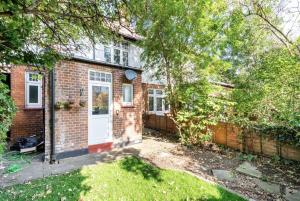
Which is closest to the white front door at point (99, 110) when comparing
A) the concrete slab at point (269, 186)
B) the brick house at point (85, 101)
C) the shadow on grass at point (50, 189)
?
the brick house at point (85, 101)

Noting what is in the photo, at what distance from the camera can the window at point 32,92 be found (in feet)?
29.3

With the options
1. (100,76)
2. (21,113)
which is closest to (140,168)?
(100,76)

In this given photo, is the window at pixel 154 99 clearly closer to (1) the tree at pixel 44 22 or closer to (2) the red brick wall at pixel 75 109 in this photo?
(2) the red brick wall at pixel 75 109

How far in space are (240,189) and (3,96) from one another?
5.46 metres

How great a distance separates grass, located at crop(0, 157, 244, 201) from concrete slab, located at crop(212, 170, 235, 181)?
816 mm

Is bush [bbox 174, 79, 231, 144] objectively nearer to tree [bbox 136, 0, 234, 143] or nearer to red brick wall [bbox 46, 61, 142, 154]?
tree [bbox 136, 0, 234, 143]

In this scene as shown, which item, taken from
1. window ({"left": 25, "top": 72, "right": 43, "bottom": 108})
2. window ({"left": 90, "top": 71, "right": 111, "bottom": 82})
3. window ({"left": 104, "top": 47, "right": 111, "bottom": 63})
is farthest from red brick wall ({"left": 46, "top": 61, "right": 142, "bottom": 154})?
window ({"left": 25, "top": 72, "right": 43, "bottom": 108})

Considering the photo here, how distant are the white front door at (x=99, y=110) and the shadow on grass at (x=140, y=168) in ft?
5.46

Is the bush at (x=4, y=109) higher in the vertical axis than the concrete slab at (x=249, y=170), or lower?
higher

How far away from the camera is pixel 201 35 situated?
7.63 meters

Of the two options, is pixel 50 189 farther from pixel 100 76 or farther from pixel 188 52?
pixel 188 52

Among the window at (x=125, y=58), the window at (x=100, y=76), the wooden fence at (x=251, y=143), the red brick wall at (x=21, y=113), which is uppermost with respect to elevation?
the window at (x=125, y=58)

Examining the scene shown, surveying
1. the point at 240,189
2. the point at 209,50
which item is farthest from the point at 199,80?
the point at 240,189

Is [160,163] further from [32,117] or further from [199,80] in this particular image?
[32,117]
